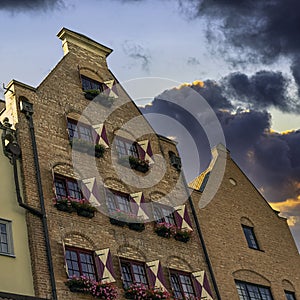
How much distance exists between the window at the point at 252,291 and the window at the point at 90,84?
36.9ft

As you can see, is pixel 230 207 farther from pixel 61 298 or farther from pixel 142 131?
pixel 61 298

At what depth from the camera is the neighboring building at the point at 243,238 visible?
27.5m

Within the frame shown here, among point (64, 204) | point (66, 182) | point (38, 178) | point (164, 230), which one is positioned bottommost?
point (164, 230)

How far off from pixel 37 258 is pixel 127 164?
25.0 ft

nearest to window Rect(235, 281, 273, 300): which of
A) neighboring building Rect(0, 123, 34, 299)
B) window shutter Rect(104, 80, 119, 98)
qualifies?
window shutter Rect(104, 80, 119, 98)

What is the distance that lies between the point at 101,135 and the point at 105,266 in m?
6.54

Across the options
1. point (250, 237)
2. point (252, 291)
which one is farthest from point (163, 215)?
point (250, 237)

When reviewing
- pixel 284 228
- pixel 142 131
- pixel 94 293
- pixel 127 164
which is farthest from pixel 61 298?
pixel 284 228

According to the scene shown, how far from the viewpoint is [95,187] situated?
2345cm

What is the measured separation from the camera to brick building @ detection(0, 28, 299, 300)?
2128 centimetres

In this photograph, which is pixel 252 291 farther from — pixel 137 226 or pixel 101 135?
pixel 101 135

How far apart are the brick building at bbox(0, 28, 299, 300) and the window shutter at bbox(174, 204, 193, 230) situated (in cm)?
5

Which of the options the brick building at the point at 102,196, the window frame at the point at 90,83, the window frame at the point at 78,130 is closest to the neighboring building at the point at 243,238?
the brick building at the point at 102,196

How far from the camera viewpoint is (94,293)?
20.5 m
